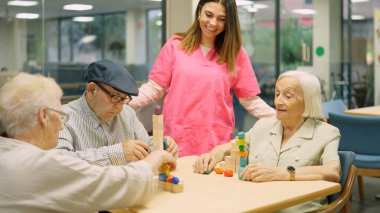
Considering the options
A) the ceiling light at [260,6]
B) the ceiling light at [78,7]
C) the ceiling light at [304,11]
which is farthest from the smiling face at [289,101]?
the ceiling light at [304,11]

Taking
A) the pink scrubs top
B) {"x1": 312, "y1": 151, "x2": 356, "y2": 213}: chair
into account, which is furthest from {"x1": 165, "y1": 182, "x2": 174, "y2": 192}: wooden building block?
the pink scrubs top

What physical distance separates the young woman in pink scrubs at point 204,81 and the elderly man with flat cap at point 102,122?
0.64 m

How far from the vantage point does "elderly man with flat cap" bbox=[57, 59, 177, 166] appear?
2447 millimetres

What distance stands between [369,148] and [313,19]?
455cm

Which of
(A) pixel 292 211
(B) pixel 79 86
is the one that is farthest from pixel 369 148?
(B) pixel 79 86

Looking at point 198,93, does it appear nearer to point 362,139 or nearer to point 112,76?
point 112,76

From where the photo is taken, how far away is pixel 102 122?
275cm

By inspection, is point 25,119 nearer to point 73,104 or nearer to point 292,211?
point 73,104

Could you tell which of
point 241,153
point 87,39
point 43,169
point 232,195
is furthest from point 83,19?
point 43,169

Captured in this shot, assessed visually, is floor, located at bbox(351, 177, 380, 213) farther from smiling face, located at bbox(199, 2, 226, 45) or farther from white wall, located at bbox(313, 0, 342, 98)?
white wall, located at bbox(313, 0, 342, 98)

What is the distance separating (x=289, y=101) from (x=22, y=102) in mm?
1488

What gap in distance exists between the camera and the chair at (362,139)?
4.29m

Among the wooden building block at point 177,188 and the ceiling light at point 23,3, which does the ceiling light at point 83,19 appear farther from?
the wooden building block at point 177,188

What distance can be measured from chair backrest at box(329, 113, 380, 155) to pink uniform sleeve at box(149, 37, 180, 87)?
1.67m
